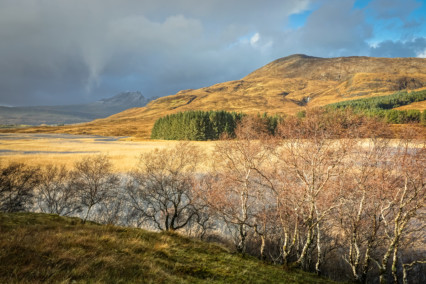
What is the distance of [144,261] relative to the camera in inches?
379

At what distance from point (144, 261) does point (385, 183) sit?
16.9 metres

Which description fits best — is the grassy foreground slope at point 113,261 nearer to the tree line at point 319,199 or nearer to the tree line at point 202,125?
the tree line at point 319,199

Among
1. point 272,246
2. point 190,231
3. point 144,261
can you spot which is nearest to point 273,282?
point 144,261

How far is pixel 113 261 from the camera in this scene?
851 cm

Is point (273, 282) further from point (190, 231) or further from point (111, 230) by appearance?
point (190, 231)

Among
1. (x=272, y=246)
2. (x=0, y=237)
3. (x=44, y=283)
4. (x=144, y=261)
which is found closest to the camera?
(x=44, y=283)

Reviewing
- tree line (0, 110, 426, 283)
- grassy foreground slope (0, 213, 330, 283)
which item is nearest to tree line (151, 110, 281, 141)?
tree line (0, 110, 426, 283)

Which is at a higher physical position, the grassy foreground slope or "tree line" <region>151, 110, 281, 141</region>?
"tree line" <region>151, 110, 281, 141</region>

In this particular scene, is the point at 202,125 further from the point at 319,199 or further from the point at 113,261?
the point at 113,261

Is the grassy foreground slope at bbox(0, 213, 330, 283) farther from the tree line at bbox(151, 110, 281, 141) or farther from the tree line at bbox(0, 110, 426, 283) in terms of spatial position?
the tree line at bbox(151, 110, 281, 141)

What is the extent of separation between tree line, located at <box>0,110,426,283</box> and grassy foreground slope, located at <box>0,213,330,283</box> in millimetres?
5131

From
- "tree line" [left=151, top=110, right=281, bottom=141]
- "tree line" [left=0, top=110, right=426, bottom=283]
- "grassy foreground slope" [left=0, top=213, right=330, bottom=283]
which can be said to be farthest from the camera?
"tree line" [left=151, top=110, right=281, bottom=141]

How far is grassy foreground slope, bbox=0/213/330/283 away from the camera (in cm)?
709

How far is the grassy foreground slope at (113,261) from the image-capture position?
709 centimetres
